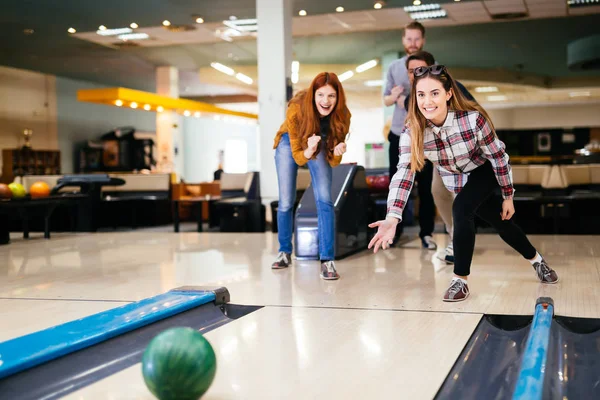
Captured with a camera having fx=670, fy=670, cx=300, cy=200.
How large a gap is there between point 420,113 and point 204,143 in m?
19.2

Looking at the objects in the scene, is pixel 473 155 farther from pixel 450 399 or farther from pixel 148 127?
pixel 148 127

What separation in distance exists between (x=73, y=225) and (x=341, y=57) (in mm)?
7146

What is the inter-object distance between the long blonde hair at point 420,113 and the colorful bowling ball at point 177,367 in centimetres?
148

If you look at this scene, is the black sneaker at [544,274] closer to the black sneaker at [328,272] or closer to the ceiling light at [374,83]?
the black sneaker at [328,272]

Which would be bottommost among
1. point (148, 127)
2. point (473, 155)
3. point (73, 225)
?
point (73, 225)

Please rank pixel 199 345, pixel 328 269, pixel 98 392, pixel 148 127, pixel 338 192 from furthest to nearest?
pixel 148 127 < pixel 338 192 < pixel 328 269 < pixel 98 392 < pixel 199 345

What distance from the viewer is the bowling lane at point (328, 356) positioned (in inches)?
68.1

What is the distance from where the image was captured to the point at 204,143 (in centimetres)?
2169

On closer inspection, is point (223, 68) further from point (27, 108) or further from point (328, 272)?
point (328, 272)

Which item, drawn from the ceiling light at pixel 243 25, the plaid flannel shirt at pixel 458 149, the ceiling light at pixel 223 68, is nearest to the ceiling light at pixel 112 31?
the ceiling light at pixel 243 25

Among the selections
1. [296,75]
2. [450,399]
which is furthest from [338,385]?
[296,75]

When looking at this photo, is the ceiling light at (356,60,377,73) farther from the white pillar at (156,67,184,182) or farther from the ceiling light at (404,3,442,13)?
the white pillar at (156,67,184,182)

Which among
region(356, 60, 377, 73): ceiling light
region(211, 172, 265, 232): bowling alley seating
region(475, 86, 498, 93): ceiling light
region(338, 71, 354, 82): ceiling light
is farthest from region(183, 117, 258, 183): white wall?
region(211, 172, 265, 232): bowling alley seating

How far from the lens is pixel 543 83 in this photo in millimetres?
13586
